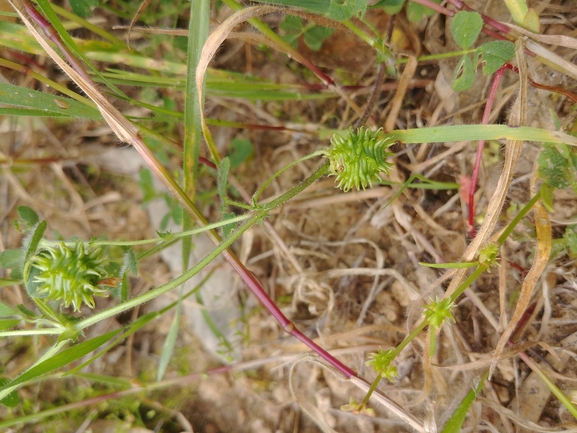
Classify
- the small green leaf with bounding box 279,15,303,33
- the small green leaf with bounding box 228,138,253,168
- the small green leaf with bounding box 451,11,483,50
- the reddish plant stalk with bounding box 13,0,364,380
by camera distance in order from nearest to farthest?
the small green leaf with bounding box 451,11,483,50 < the reddish plant stalk with bounding box 13,0,364,380 < the small green leaf with bounding box 279,15,303,33 < the small green leaf with bounding box 228,138,253,168

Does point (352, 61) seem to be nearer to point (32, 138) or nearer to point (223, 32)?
point (223, 32)

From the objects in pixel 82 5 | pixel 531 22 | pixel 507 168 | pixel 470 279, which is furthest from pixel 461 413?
pixel 82 5

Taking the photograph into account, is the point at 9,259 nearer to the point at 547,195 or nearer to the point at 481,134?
the point at 481,134

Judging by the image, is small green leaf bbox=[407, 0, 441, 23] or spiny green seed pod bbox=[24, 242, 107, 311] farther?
small green leaf bbox=[407, 0, 441, 23]

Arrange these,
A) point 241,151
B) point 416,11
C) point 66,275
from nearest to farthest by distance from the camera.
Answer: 1. point 66,275
2. point 416,11
3. point 241,151

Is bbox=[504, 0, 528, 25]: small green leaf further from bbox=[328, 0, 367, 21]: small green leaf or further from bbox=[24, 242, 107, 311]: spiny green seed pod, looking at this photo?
bbox=[24, 242, 107, 311]: spiny green seed pod

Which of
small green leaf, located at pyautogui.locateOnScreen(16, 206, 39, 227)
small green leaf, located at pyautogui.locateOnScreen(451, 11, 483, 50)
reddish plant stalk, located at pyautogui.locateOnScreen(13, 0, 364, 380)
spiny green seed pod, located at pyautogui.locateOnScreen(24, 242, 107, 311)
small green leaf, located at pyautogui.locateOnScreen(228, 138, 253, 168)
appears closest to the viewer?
spiny green seed pod, located at pyautogui.locateOnScreen(24, 242, 107, 311)

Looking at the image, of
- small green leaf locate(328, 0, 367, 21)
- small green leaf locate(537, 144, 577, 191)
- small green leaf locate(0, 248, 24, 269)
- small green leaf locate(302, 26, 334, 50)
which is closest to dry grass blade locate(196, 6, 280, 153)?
small green leaf locate(328, 0, 367, 21)
